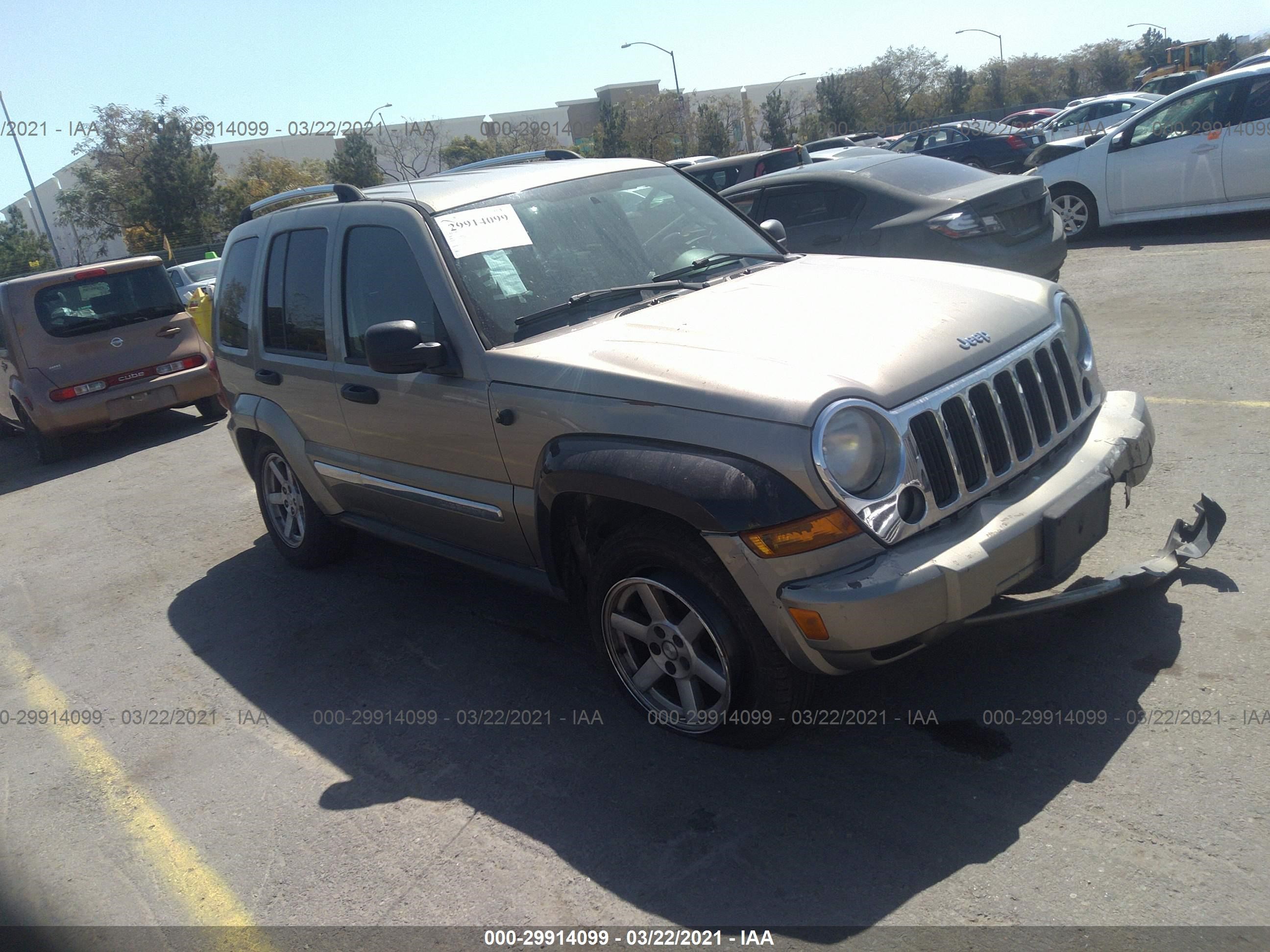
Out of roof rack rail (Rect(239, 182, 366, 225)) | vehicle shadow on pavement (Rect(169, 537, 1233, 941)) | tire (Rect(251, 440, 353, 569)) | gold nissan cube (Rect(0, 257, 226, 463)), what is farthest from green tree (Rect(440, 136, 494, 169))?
vehicle shadow on pavement (Rect(169, 537, 1233, 941))

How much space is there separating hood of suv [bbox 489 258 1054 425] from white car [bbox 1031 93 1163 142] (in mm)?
23903

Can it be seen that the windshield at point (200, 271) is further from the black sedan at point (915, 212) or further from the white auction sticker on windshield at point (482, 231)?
the white auction sticker on windshield at point (482, 231)

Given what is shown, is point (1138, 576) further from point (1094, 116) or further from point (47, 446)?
point (1094, 116)

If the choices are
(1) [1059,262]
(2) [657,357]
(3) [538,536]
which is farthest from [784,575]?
(1) [1059,262]

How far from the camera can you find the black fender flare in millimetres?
2924

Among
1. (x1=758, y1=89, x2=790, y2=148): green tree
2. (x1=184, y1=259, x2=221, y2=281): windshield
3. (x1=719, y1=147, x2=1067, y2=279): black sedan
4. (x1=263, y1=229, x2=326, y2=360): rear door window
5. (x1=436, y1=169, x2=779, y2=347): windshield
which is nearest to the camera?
(x1=436, y1=169, x2=779, y2=347): windshield

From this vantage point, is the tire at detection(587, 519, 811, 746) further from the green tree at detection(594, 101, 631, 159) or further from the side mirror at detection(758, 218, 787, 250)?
the green tree at detection(594, 101, 631, 159)

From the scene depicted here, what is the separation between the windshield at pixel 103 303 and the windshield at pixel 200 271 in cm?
937

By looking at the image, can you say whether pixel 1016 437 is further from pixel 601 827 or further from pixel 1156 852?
pixel 601 827

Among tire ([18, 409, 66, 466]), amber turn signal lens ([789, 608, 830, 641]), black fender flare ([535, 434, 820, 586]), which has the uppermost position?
black fender flare ([535, 434, 820, 586])

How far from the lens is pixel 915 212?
810 centimetres

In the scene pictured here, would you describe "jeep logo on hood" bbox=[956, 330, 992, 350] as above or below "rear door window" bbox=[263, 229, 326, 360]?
below

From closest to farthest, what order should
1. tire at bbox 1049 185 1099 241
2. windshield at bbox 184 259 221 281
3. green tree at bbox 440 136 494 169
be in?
tire at bbox 1049 185 1099 241
windshield at bbox 184 259 221 281
green tree at bbox 440 136 494 169

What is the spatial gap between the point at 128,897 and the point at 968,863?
8.97ft
